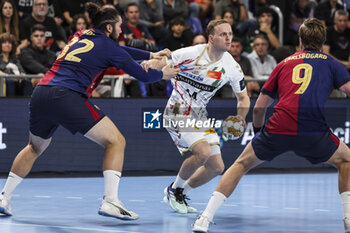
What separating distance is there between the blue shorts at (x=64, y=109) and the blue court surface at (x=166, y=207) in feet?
3.36

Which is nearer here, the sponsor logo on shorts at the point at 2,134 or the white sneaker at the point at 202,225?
the white sneaker at the point at 202,225

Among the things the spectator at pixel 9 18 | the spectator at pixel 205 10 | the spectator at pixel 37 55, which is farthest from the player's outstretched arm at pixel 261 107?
the spectator at pixel 205 10

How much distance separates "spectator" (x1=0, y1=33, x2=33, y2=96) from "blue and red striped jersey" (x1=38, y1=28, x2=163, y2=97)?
4.18 m

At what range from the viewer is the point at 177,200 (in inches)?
318

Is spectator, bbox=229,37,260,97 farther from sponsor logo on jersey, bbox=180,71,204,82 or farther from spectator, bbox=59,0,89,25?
sponsor logo on jersey, bbox=180,71,204,82

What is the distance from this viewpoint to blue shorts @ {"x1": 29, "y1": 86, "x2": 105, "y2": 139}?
6980mm

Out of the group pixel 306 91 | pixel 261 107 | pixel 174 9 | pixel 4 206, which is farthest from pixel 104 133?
pixel 174 9

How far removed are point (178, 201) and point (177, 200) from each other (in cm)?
2

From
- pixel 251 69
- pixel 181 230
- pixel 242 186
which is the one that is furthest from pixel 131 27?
pixel 181 230

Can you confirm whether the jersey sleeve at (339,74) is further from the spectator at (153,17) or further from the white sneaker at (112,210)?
the spectator at (153,17)

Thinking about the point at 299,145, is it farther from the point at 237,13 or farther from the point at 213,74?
the point at 237,13

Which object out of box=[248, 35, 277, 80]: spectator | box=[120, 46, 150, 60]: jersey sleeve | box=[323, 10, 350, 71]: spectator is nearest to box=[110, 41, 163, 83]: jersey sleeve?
box=[120, 46, 150, 60]: jersey sleeve

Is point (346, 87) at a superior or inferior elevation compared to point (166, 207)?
superior

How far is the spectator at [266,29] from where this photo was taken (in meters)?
15.5
